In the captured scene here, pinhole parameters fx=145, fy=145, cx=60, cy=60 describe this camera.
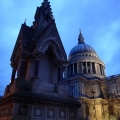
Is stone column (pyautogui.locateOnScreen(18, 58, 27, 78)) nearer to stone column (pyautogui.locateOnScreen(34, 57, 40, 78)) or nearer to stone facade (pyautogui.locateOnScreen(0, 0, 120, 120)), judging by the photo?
stone facade (pyautogui.locateOnScreen(0, 0, 120, 120))

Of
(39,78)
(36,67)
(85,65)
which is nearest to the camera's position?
(39,78)

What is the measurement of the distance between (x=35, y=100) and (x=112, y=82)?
199 ft

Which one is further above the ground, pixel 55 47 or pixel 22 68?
pixel 55 47

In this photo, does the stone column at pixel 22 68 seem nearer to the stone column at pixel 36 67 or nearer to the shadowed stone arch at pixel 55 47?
the stone column at pixel 36 67

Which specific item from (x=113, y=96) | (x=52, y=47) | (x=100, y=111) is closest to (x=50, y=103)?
(x=52, y=47)

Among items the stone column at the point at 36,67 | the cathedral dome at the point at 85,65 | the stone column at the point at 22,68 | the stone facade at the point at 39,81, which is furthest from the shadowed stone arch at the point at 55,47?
the cathedral dome at the point at 85,65

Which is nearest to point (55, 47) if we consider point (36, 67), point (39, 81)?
point (36, 67)

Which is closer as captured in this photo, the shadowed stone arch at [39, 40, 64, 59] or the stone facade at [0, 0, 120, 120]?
the stone facade at [0, 0, 120, 120]

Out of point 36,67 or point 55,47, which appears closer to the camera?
point 36,67

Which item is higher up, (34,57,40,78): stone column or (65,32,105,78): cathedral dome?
(65,32,105,78): cathedral dome

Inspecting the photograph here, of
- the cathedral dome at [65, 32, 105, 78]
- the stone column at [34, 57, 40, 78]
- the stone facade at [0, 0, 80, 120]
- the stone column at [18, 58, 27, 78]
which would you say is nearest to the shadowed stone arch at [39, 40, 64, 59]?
the stone facade at [0, 0, 80, 120]

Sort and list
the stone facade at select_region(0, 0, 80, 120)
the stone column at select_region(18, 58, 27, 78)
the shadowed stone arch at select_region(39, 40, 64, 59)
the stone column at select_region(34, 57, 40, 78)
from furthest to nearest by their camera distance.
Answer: the shadowed stone arch at select_region(39, 40, 64, 59) → the stone column at select_region(18, 58, 27, 78) → the stone column at select_region(34, 57, 40, 78) → the stone facade at select_region(0, 0, 80, 120)

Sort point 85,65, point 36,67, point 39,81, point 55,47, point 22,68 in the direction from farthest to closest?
point 85,65
point 55,47
point 22,68
point 36,67
point 39,81

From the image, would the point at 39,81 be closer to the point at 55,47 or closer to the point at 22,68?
the point at 22,68
